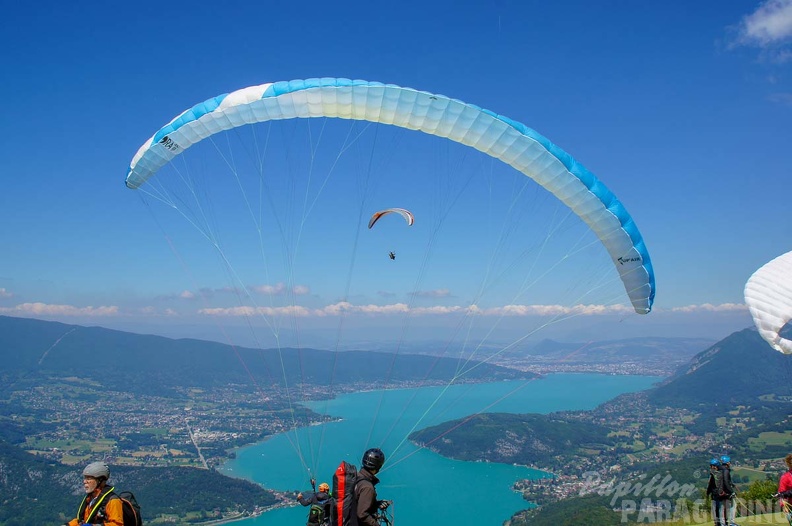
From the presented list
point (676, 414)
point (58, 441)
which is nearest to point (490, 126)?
point (58, 441)

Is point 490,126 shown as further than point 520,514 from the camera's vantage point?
No

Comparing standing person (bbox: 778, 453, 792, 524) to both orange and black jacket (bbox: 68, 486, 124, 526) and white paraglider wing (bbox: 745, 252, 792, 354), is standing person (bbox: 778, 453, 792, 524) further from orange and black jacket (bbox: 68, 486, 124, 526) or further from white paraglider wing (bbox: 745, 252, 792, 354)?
orange and black jacket (bbox: 68, 486, 124, 526)

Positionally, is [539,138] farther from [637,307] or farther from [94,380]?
[94,380]

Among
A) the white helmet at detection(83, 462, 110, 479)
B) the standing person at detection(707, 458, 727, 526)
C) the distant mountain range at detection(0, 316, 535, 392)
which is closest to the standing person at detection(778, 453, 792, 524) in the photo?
the standing person at detection(707, 458, 727, 526)

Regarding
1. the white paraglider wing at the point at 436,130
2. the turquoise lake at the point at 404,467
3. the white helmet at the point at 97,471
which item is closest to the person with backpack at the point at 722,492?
the white paraglider wing at the point at 436,130

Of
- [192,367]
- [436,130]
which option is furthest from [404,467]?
[192,367]
